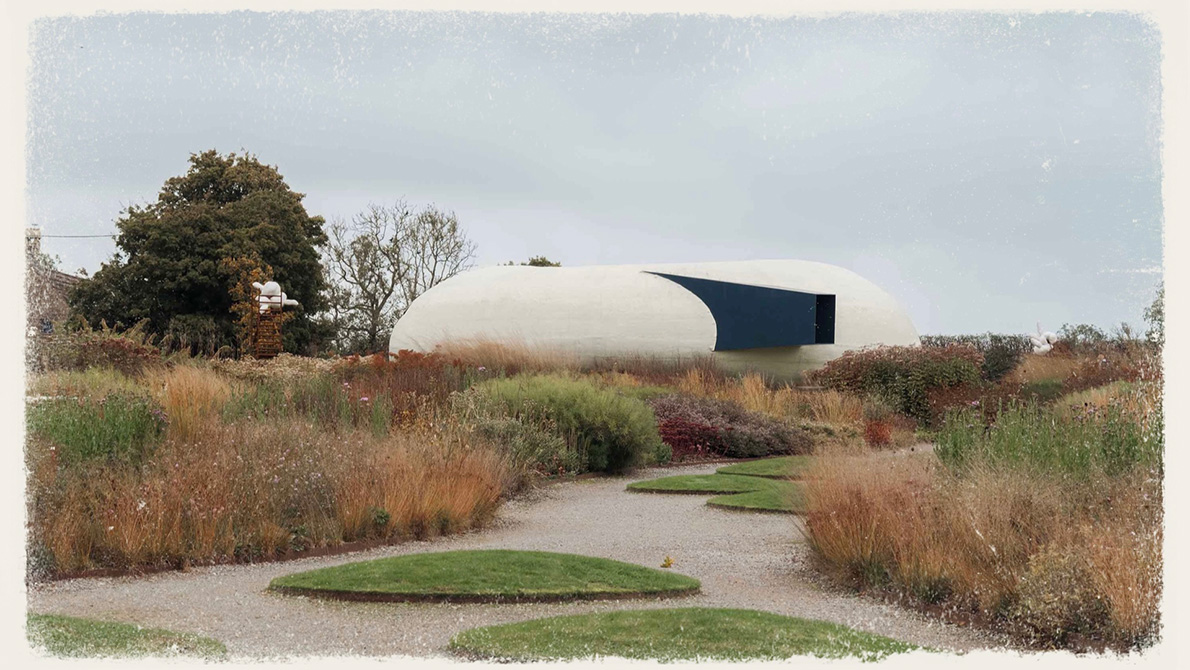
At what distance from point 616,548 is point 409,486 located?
Result: 5.34 feet

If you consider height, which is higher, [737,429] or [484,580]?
[737,429]

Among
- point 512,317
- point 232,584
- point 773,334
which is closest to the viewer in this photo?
point 232,584

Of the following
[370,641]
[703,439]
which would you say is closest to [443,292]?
[703,439]

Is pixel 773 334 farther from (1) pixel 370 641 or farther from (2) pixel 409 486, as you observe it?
(1) pixel 370 641

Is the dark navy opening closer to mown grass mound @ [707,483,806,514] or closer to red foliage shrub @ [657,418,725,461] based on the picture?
red foliage shrub @ [657,418,725,461]

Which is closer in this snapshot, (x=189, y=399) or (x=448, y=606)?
(x=448, y=606)

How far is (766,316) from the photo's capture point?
27094 millimetres

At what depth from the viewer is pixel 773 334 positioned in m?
27.0

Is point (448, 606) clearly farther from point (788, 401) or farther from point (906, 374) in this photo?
point (906, 374)

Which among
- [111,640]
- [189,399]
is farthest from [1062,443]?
[189,399]

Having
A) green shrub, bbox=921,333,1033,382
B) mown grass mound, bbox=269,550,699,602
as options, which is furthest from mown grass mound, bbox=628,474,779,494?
green shrub, bbox=921,333,1033,382

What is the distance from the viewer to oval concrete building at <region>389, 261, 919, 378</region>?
27.2 metres

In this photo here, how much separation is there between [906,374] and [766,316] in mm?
5954

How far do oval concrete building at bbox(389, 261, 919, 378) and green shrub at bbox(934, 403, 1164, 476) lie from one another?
17840 mm
